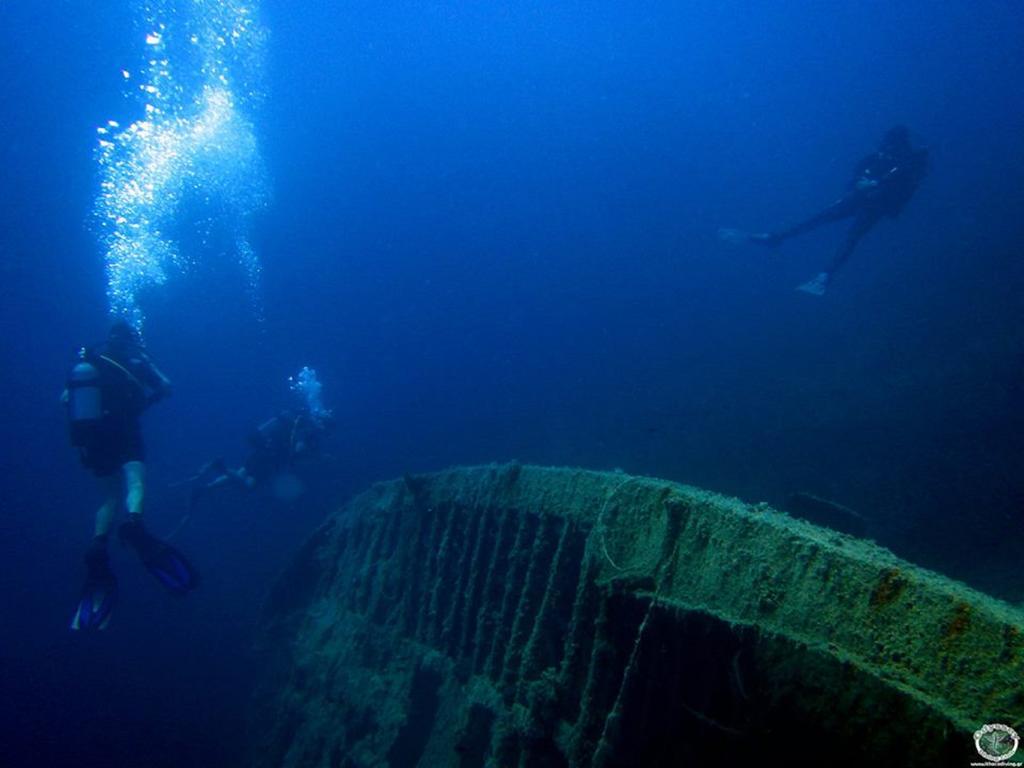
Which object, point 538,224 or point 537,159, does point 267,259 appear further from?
point 537,159

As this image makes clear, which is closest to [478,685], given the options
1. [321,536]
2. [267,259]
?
[321,536]

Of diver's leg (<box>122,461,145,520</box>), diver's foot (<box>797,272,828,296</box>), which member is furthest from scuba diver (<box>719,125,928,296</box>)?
diver's leg (<box>122,461,145,520</box>)

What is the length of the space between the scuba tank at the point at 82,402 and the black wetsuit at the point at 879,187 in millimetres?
12899

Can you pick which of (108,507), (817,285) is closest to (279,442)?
(108,507)

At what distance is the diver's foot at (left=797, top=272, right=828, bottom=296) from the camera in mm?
10789

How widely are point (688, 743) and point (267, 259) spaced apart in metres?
63.0

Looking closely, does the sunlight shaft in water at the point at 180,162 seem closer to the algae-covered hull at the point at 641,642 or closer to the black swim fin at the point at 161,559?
the black swim fin at the point at 161,559

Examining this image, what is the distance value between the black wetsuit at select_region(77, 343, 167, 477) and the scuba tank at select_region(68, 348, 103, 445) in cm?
5

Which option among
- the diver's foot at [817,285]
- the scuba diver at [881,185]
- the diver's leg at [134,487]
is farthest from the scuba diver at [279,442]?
the scuba diver at [881,185]

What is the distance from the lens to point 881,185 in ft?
37.3

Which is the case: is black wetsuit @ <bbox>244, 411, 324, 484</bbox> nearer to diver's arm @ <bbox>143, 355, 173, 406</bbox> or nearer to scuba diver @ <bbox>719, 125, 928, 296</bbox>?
diver's arm @ <bbox>143, 355, 173, 406</bbox>

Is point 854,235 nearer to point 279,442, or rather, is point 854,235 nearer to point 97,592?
point 279,442

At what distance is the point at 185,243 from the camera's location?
190 ft

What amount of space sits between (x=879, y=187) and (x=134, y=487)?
46.9 feet
